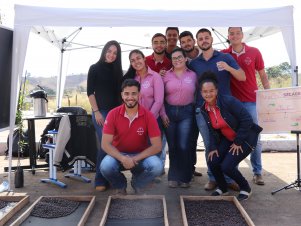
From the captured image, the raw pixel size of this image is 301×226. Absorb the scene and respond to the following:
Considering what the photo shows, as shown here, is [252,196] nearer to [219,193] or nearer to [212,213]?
[219,193]

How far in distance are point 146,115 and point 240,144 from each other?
1.02m

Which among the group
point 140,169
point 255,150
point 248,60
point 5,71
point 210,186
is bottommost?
point 210,186

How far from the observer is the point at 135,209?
11.8 ft

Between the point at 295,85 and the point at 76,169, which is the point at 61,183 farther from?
the point at 295,85

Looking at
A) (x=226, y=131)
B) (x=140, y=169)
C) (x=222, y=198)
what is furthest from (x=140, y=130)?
(x=222, y=198)

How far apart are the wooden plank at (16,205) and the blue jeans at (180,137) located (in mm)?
1706

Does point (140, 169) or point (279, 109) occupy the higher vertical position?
point (279, 109)

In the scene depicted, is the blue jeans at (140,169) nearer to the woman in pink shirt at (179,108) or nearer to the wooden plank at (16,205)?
the woman in pink shirt at (179,108)

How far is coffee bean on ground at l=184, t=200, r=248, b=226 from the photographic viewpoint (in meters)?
3.26

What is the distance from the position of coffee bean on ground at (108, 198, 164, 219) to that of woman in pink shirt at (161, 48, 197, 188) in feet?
2.30

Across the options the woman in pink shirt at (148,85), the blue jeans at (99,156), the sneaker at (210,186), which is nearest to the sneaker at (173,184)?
the sneaker at (210,186)

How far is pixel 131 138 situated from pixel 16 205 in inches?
52.2

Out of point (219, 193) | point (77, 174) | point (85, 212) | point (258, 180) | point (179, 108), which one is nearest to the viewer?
point (85, 212)

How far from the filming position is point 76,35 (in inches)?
292
